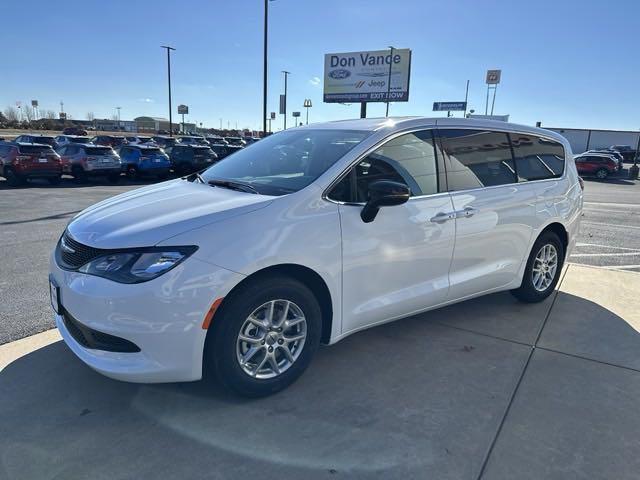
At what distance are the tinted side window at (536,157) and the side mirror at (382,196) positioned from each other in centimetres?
184

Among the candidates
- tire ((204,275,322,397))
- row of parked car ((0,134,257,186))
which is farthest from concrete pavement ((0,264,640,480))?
row of parked car ((0,134,257,186))

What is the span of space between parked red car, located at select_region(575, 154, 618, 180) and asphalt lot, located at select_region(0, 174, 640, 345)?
13951 millimetres

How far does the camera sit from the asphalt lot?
14.0 feet

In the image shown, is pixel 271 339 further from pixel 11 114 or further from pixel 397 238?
pixel 11 114

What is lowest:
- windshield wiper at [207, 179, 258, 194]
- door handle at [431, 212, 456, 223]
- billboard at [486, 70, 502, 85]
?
door handle at [431, 212, 456, 223]

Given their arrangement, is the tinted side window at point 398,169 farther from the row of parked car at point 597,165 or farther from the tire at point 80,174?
the row of parked car at point 597,165

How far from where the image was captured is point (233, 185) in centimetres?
338

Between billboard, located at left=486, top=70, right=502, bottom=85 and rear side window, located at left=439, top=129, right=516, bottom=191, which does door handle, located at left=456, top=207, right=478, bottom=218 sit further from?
billboard, located at left=486, top=70, right=502, bottom=85

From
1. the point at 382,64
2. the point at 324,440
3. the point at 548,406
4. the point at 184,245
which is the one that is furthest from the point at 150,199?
the point at 382,64

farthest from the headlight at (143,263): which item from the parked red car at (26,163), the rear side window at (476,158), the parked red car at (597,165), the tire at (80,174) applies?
the parked red car at (597,165)

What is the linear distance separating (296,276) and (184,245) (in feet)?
2.46

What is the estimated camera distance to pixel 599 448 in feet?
8.45

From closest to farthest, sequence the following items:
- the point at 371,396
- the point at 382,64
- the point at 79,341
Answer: the point at 79,341 < the point at 371,396 < the point at 382,64

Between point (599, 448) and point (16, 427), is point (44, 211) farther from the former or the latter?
point (599, 448)
